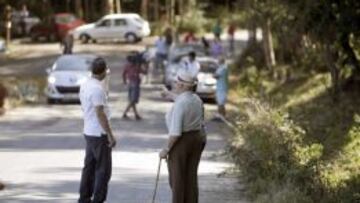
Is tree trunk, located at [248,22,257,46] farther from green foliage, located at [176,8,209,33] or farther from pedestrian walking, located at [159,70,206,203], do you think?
pedestrian walking, located at [159,70,206,203]

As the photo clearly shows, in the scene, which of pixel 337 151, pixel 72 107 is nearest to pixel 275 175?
pixel 337 151

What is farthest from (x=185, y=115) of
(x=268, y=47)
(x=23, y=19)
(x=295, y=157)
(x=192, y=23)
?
(x=23, y=19)

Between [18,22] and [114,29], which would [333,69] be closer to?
[114,29]

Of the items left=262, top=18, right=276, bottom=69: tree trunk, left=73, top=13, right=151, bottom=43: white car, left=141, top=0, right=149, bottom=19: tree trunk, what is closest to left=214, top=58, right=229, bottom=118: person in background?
left=262, top=18, right=276, bottom=69: tree trunk

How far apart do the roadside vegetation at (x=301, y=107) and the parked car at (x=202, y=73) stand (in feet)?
3.45

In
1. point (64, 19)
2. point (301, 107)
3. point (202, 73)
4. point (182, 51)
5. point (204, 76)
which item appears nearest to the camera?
point (301, 107)

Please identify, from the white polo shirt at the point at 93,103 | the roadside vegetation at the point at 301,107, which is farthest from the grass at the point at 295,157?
the white polo shirt at the point at 93,103

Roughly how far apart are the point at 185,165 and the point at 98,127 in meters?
1.24

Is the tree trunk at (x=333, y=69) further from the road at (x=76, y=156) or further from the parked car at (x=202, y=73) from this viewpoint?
the parked car at (x=202, y=73)

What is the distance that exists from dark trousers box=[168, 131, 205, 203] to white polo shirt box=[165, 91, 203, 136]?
0.31 feet

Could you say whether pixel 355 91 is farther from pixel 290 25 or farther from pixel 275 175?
pixel 275 175

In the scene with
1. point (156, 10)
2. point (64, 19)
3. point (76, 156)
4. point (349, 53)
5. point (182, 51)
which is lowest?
point (156, 10)

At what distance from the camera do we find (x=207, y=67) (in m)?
31.1

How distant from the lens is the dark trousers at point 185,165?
9.37 meters
